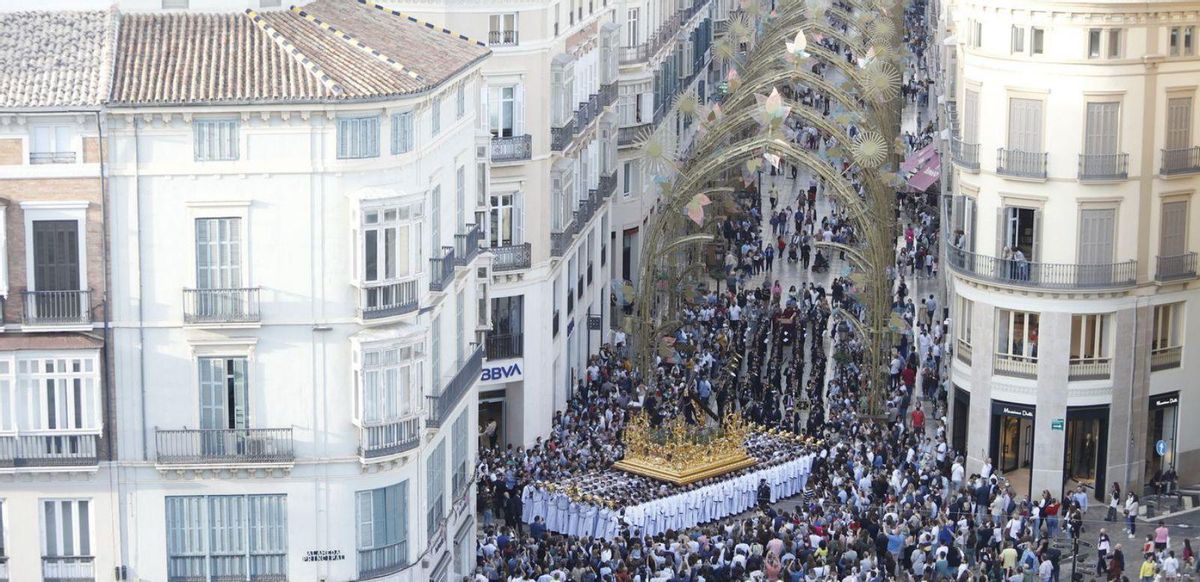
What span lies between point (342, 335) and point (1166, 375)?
2979 cm

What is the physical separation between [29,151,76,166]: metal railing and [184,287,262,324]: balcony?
12.7 ft

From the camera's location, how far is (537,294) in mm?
74875

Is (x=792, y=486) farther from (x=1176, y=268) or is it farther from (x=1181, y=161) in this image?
(x=1181, y=161)

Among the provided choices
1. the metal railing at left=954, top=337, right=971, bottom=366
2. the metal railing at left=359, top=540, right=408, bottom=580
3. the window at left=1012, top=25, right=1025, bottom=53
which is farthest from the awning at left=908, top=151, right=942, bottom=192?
the metal railing at left=359, top=540, right=408, bottom=580

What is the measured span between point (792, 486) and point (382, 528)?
64.6ft

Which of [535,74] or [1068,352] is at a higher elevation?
[535,74]

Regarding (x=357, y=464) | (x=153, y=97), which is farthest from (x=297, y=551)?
(x=153, y=97)

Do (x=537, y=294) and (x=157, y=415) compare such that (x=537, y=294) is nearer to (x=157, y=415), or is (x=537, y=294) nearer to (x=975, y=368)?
(x=975, y=368)

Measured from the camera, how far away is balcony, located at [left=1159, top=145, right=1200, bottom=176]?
7112 centimetres

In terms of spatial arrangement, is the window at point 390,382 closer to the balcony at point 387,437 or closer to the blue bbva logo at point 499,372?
the balcony at point 387,437

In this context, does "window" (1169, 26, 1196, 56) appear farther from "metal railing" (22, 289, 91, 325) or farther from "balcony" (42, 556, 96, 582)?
"balcony" (42, 556, 96, 582)

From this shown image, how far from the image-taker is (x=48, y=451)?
176 ft

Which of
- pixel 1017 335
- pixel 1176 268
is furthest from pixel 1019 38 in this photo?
pixel 1017 335

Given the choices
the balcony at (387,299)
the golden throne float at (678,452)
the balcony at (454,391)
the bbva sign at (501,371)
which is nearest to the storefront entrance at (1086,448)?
the golden throne float at (678,452)
